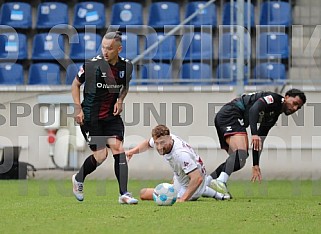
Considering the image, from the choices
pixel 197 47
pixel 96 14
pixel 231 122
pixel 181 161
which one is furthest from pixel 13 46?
pixel 181 161

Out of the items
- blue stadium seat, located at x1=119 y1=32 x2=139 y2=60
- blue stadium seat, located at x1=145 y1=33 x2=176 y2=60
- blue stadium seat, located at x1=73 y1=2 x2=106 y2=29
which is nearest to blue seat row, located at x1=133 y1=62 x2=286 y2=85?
blue stadium seat, located at x1=145 y1=33 x2=176 y2=60

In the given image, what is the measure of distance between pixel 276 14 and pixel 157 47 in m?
2.28

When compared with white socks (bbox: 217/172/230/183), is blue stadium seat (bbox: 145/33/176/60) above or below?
above

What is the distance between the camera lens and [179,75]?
1698cm

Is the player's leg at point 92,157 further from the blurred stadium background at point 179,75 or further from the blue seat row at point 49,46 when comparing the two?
the blue seat row at point 49,46

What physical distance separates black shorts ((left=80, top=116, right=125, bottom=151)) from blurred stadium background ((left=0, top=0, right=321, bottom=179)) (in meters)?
5.76

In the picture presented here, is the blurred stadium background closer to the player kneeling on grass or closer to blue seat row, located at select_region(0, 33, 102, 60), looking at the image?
blue seat row, located at select_region(0, 33, 102, 60)

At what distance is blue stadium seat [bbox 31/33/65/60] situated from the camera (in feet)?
57.4

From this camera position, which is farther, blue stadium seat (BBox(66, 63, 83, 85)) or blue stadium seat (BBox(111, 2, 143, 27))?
blue stadium seat (BBox(111, 2, 143, 27))

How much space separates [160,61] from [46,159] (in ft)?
8.84

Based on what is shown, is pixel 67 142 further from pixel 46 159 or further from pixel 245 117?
Result: pixel 245 117

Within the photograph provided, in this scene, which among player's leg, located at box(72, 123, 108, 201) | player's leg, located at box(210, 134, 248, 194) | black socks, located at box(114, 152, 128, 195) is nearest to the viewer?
black socks, located at box(114, 152, 128, 195)

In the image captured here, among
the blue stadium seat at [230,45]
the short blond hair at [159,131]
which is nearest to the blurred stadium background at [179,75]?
the blue stadium seat at [230,45]

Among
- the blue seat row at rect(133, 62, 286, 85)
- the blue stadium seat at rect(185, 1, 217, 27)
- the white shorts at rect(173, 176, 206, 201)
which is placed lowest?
the white shorts at rect(173, 176, 206, 201)
